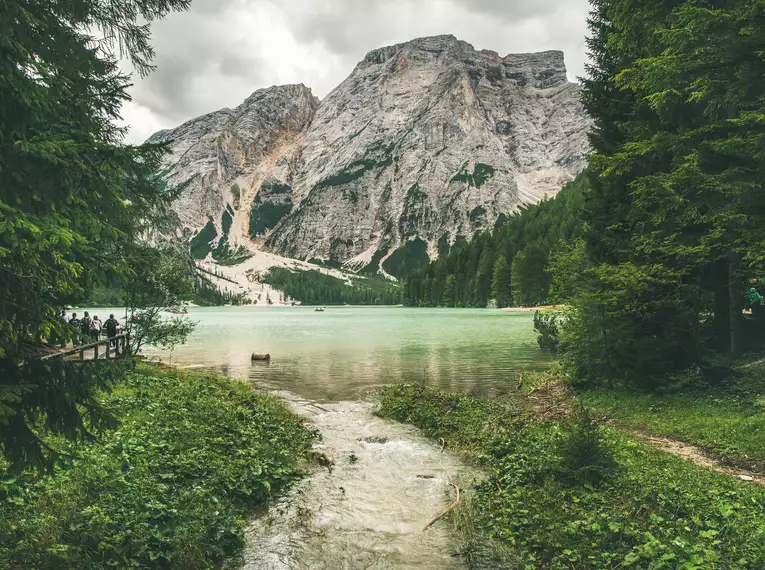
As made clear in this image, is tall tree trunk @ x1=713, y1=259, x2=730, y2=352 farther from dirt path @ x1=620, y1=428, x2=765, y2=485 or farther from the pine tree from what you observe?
the pine tree

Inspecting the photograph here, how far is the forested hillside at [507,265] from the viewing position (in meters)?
133

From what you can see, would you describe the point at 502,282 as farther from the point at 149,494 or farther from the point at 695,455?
the point at 149,494

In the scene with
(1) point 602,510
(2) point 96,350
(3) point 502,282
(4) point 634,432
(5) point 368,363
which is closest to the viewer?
(1) point 602,510

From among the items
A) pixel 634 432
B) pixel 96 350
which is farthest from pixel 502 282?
pixel 96 350

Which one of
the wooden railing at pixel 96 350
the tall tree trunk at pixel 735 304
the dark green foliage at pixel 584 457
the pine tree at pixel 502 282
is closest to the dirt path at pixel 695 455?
the dark green foliage at pixel 584 457

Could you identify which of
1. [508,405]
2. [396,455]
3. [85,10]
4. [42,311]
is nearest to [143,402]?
[396,455]

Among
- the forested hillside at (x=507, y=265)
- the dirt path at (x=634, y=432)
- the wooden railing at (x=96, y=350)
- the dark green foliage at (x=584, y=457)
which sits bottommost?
the dirt path at (x=634, y=432)

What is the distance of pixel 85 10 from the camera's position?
22.1ft

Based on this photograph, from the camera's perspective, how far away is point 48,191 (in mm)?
5426

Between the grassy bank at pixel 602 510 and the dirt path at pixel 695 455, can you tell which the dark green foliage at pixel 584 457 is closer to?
the grassy bank at pixel 602 510

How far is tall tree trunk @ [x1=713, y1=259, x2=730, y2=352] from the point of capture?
19.0 m

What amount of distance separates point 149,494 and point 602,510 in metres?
8.76

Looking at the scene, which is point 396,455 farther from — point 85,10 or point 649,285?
point 85,10

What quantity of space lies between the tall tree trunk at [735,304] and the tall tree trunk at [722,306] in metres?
0.41
